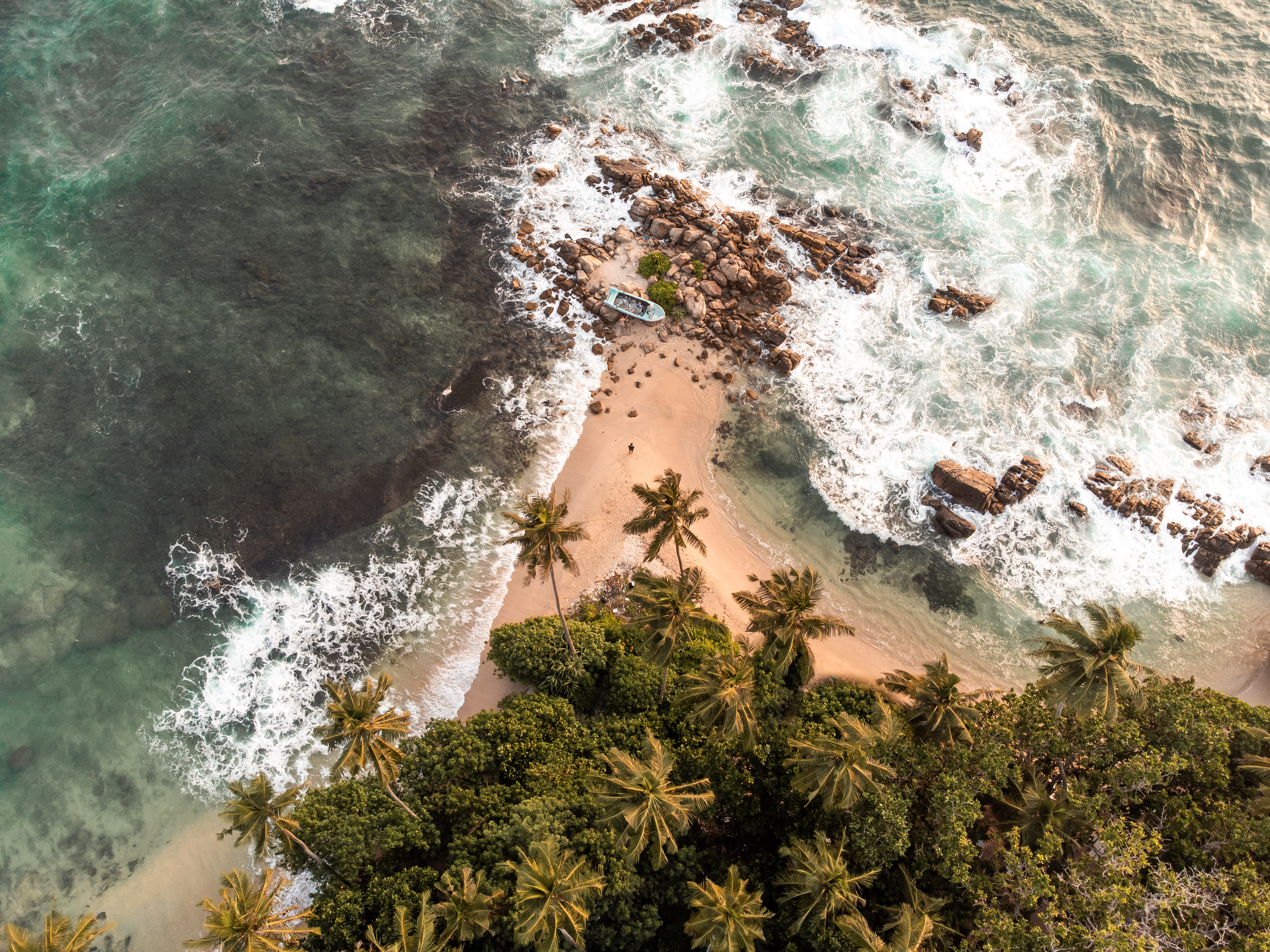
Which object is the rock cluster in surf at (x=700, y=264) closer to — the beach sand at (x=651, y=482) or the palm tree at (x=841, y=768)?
the beach sand at (x=651, y=482)

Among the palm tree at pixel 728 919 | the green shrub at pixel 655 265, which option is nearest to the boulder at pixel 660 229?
the green shrub at pixel 655 265

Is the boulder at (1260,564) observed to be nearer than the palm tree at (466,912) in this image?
No

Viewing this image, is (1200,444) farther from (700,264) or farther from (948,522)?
(700,264)

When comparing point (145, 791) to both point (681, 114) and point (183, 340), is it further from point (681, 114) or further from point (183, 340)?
point (681, 114)

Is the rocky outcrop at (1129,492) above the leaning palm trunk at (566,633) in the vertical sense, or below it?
above

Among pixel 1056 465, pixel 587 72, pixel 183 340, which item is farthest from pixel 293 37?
pixel 1056 465

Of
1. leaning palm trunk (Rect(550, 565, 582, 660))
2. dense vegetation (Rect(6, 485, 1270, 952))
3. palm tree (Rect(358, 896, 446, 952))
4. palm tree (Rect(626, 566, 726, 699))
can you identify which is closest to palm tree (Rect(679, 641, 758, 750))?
dense vegetation (Rect(6, 485, 1270, 952))
